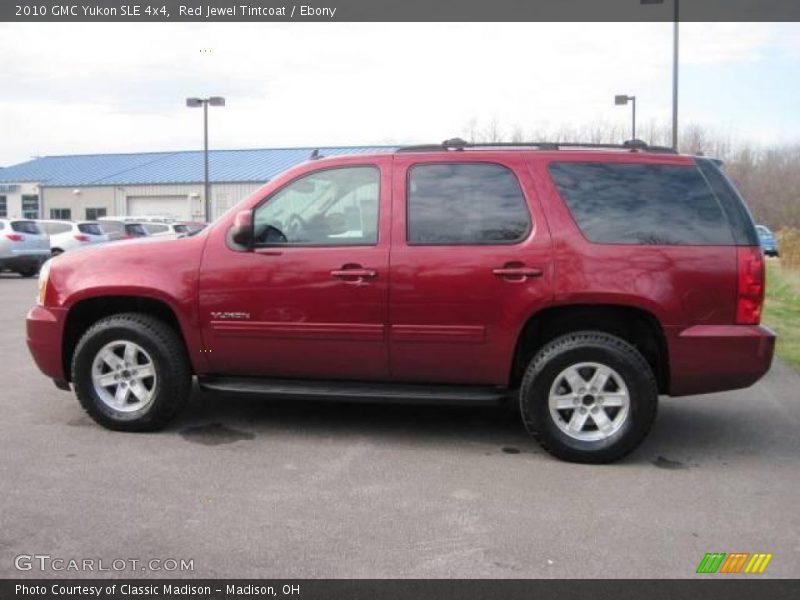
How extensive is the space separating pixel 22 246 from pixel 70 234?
138 inches

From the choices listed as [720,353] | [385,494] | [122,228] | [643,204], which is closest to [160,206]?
[122,228]

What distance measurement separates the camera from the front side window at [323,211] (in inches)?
201

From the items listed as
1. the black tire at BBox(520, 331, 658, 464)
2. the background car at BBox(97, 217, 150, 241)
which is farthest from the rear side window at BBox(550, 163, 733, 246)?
the background car at BBox(97, 217, 150, 241)

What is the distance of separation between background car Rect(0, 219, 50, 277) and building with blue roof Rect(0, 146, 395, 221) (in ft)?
77.2

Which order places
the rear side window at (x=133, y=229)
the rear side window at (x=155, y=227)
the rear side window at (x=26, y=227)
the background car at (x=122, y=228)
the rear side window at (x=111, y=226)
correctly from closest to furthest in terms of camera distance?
the rear side window at (x=26, y=227) < the rear side window at (x=111, y=226) < the background car at (x=122, y=228) < the rear side window at (x=133, y=229) < the rear side window at (x=155, y=227)

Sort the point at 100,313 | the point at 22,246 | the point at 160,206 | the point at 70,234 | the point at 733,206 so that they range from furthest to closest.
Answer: the point at 160,206
the point at 70,234
the point at 22,246
the point at 100,313
the point at 733,206

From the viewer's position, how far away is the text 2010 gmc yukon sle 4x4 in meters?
4.77

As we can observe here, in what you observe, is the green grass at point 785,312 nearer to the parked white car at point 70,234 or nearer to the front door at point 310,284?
the front door at point 310,284

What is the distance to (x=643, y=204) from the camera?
16.0 ft

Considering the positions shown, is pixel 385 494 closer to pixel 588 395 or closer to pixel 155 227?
pixel 588 395

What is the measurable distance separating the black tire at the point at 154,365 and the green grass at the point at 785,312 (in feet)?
19.9
